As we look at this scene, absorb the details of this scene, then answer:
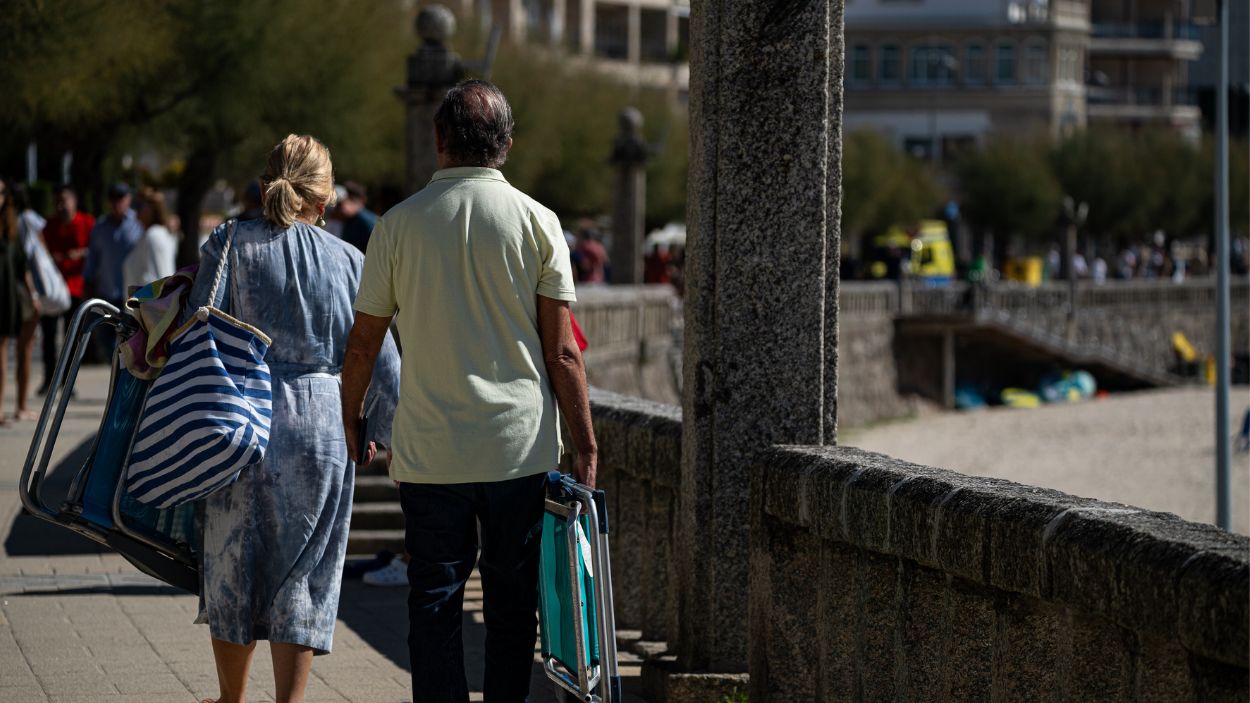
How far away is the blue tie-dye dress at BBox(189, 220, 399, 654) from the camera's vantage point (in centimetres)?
546

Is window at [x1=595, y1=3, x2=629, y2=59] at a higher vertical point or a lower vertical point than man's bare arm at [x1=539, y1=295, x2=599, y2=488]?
higher

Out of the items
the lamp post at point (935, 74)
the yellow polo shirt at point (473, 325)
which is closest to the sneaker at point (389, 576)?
the yellow polo shirt at point (473, 325)

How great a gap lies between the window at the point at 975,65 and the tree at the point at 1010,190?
12393 millimetres

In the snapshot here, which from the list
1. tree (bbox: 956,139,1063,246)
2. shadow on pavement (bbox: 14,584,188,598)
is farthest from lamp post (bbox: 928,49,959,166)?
shadow on pavement (bbox: 14,584,188,598)

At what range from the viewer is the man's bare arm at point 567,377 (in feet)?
16.0

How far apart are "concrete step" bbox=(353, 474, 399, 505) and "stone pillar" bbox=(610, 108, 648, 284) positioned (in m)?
20.7

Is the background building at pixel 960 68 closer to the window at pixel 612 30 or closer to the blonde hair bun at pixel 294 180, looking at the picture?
the window at pixel 612 30

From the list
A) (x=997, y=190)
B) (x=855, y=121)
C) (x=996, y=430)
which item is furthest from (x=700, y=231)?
(x=855, y=121)

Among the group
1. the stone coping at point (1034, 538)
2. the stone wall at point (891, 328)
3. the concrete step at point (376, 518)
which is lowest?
the stone wall at point (891, 328)

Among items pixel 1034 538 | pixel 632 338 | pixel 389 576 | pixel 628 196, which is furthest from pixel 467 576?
pixel 628 196

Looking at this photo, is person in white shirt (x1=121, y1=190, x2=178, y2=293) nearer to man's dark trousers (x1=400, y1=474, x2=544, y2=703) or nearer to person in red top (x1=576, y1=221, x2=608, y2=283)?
man's dark trousers (x1=400, y1=474, x2=544, y2=703)

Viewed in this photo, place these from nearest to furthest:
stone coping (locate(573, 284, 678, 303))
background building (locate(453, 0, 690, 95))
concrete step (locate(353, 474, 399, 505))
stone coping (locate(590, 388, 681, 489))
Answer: stone coping (locate(590, 388, 681, 489)), concrete step (locate(353, 474, 399, 505)), stone coping (locate(573, 284, 678, 303)), background building (locate(453, 0, 690, 95))

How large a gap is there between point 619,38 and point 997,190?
17.3 m

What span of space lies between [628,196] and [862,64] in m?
66.3
